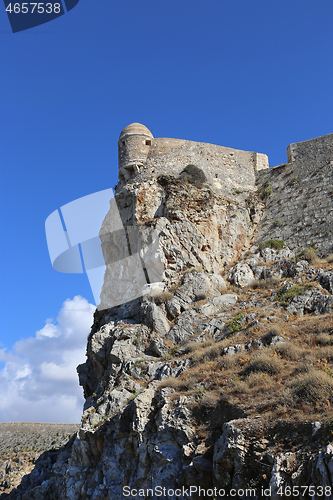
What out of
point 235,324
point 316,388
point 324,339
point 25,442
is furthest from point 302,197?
point 25,442

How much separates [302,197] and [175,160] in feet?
22.7

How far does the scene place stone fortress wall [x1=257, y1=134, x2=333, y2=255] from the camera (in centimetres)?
2047

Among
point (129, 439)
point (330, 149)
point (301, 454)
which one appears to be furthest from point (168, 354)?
point (330, 149)

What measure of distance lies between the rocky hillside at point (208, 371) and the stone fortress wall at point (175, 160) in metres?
0.93

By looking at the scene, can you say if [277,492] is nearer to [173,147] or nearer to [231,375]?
[231,375]

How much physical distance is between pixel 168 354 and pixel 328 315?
5478mm

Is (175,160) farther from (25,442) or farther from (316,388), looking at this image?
(25,442)

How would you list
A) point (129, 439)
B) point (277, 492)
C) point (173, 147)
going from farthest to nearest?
point (173, 147)
point (129, 439)
point (277, 492)

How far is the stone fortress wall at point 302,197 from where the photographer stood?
20.5m

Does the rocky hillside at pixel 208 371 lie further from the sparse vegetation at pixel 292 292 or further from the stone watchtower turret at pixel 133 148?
the stone watchtower turret at pixel 133 148

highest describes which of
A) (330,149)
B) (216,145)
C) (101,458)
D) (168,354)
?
(216,145)

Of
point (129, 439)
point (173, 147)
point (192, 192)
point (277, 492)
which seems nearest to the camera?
point (277, 492)

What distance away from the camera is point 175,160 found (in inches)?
883

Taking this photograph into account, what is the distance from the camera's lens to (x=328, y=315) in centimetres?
1269
